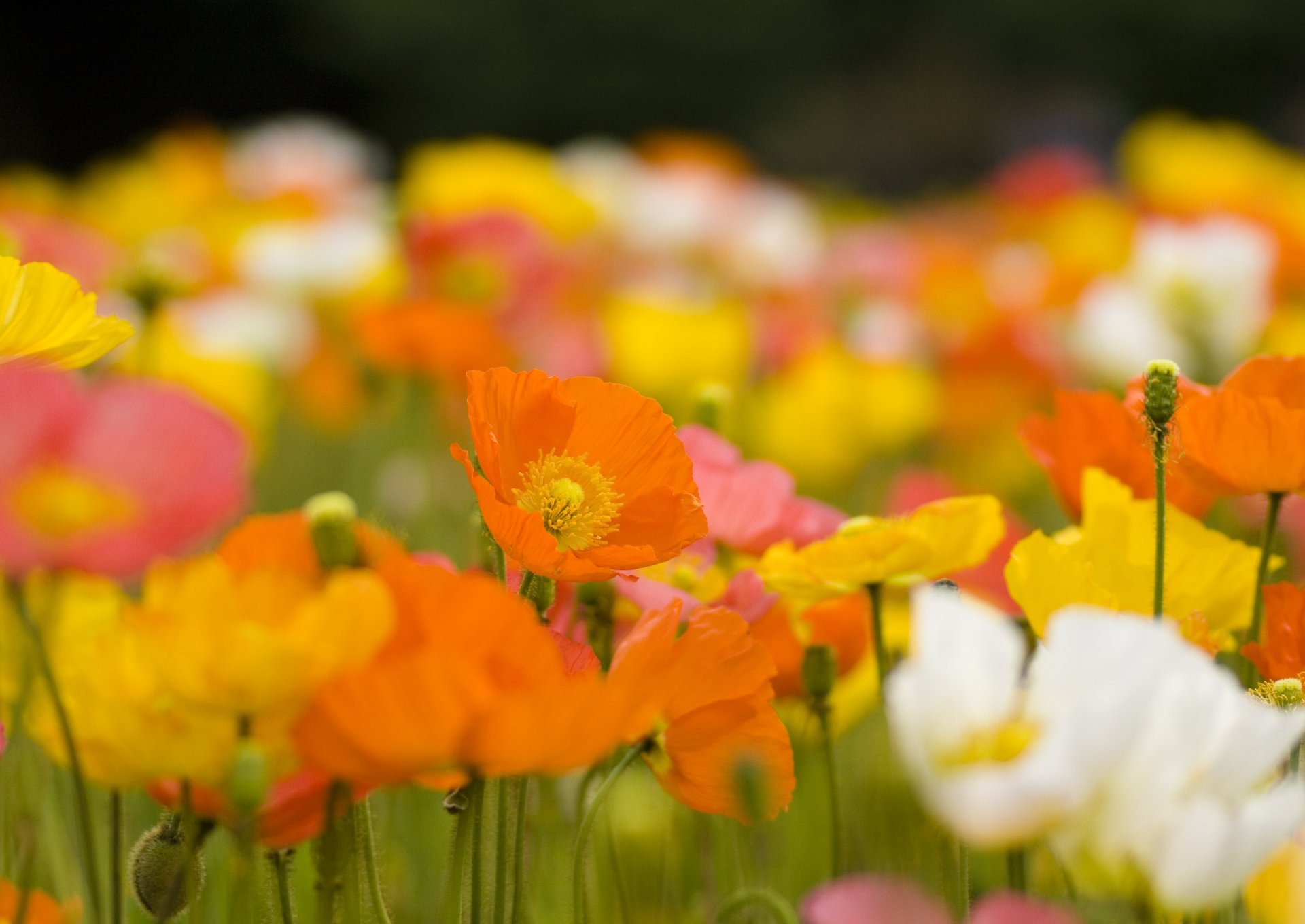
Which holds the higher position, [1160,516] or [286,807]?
[1160,516]

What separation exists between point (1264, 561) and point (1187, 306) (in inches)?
28.8

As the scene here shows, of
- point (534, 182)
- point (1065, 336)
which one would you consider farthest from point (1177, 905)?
point (534, 182)

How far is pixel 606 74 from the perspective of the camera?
6090 mm

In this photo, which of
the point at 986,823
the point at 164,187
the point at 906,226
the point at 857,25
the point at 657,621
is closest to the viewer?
the point at 986,823

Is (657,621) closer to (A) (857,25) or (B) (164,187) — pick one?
(B) (164,187)

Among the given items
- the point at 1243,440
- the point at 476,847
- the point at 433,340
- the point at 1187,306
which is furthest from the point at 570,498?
the point at 1187,306

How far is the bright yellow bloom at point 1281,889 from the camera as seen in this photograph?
1.26 feet

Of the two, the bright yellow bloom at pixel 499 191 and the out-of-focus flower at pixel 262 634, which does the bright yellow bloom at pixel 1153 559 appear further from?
the bright yellow bloom at pixel 499 191

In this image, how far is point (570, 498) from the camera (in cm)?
51

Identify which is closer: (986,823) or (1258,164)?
(986,823)

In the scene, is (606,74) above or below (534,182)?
below

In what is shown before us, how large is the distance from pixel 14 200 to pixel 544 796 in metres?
1.50

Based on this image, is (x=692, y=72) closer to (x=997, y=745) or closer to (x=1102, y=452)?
(x=1102, y=452)

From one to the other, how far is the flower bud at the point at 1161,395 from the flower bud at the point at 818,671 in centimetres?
17
